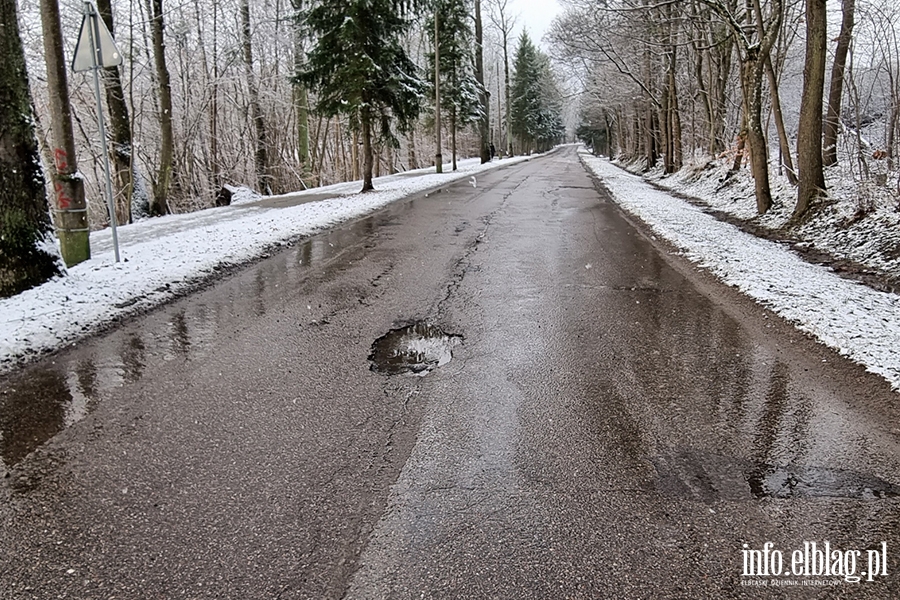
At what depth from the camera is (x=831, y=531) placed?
2369 mm

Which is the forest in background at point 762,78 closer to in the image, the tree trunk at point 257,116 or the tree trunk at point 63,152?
the tree trunk at point 63,152

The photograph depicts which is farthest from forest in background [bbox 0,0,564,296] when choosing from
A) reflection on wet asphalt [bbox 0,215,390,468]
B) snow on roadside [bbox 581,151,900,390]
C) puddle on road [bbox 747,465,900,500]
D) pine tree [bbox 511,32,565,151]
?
pine tree [bbox 511,32,565,151]

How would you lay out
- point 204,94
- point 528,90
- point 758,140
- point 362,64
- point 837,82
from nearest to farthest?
point 758,140 < point 837,82 < point 362,64 < point 204,94 < point 528,90

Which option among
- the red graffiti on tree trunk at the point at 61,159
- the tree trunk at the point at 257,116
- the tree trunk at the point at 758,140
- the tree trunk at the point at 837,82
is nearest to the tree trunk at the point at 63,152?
the red graffiti on tree trunk at the point at 61,159

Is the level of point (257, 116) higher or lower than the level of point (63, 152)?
higher

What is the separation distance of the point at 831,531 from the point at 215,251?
310 inches

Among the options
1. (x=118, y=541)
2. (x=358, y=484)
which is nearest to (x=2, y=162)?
(x=118, y=541)

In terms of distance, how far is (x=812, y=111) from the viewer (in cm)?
976

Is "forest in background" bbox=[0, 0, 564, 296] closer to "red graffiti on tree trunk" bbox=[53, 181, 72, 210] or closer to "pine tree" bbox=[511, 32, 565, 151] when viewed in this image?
"red graffiti on tree trunk" bbox=[53, 181, 72, 210]

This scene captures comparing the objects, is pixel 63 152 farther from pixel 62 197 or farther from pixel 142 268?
pixel 142 268

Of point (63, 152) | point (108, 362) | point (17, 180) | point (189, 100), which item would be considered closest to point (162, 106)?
point (189, 100)

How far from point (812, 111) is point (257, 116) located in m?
21.7

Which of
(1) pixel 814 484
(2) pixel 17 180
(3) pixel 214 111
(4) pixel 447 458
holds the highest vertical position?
(3) pixel 214 111

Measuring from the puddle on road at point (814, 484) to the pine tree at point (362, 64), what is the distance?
16.4 meters
